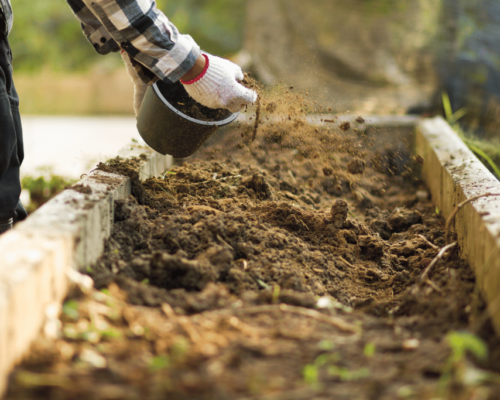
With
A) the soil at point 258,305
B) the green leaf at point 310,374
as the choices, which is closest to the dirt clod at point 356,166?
the soil at point 258,305

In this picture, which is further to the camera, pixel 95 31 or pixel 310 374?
pixel 95 31

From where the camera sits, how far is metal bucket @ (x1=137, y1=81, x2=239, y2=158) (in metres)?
2.00

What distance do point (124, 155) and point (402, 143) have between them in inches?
85.1

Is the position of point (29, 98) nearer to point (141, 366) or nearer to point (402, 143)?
point (402, 143)

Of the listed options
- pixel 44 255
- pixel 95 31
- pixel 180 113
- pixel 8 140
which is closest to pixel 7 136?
pixel 8 140

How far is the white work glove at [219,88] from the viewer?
1826 millimetres

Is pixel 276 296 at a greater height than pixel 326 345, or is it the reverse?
pixel 326 345

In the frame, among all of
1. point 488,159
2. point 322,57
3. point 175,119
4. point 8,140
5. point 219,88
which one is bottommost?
point 322,57

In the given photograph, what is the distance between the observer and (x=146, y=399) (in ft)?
2.80

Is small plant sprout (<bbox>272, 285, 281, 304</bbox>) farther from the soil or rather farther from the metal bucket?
the metal bucket

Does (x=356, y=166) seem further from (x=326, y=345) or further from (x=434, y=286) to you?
(x=326, y=345)

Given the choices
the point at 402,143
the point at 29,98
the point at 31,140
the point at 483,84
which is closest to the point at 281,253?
the point at 402,143

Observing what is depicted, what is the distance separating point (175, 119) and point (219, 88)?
0.27 meters

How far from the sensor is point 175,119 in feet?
6.57
